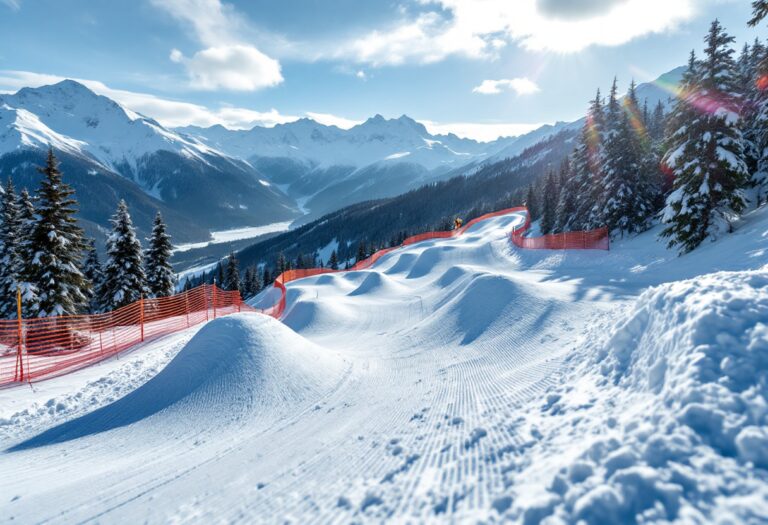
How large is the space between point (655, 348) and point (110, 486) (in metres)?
7.09

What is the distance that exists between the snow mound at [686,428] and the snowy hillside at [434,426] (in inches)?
0.6

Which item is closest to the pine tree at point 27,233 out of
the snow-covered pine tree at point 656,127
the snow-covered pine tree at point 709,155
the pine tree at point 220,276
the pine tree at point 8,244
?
the pine tree at point 8,244

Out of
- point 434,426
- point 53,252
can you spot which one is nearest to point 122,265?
point 53,252

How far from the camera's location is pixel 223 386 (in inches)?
286

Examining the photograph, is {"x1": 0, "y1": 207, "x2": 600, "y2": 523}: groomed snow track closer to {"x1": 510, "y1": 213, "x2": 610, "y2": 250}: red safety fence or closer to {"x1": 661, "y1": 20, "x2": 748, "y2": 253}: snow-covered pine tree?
{"x1": 661, "y1": 20, "x2": 748, "y2": 253}: snow-covered pine tree

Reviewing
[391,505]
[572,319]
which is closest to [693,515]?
[391,505]

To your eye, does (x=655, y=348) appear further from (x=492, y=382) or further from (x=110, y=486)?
(x=110, y=486)

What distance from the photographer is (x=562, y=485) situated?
10.4ft

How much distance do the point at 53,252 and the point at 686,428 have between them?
25.7 meters

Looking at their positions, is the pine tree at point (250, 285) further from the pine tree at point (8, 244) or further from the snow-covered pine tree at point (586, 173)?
the snow-covered pine tree at point (586, 173)

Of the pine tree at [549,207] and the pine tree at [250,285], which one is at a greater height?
the pine tree at [549,207]

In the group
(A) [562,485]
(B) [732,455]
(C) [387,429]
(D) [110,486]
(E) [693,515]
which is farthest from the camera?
(C) [387,429]

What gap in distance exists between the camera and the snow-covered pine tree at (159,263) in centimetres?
2925

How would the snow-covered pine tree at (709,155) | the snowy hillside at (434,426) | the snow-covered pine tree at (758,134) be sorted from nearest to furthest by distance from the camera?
the snowy hillside at (434,426)
the snow-covered pine tree at (709,155)
the snow-covered pine tree at (758,134)
